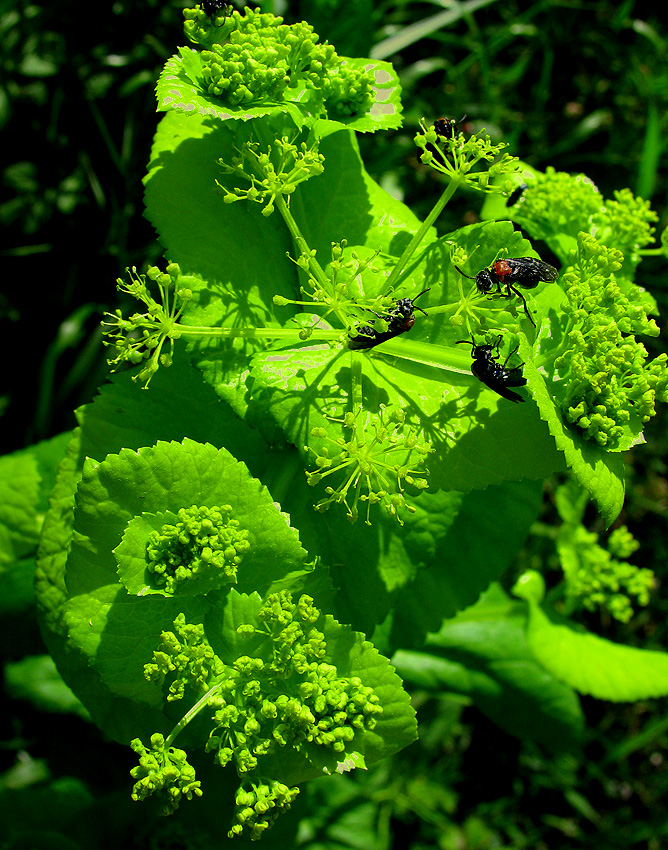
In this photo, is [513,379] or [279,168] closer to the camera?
[513,379]

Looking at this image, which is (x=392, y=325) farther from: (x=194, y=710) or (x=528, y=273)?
(x=194, y=710)

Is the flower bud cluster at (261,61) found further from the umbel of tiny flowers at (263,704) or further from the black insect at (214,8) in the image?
the umbel of tiny flowers at (263,704)

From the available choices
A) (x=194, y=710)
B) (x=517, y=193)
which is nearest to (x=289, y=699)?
(x=194, y=710)

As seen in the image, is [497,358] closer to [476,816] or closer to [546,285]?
[546,285]

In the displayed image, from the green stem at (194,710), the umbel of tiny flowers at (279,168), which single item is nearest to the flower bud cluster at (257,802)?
the green stem at (194,710)

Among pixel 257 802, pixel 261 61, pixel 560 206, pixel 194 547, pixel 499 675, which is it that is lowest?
pixel 499 675

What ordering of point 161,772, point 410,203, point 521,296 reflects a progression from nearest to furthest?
1. point 161,772
2. point 521,296
3. point 410,203

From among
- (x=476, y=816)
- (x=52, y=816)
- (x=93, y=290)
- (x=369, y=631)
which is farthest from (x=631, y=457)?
(x=52, y=816)
